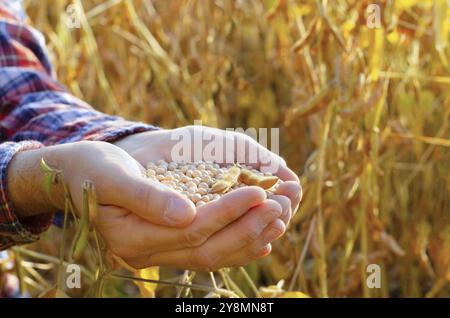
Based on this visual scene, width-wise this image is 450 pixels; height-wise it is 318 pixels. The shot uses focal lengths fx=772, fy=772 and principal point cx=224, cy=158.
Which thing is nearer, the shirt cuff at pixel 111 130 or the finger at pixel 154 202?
the finger at pixel 154 202

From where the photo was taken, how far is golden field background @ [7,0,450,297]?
3.12 feet

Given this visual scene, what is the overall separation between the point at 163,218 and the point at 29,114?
342 mm

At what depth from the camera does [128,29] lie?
4.09ft

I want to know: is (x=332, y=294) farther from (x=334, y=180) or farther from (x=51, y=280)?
(x=51, y=280)

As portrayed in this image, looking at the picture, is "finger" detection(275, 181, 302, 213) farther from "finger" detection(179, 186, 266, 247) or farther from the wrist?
the wrist

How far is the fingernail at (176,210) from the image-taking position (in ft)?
1.97

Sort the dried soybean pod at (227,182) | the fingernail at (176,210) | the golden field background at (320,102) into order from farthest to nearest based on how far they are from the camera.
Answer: the golden field background at (320,102) → the dried soybean pod at (227,182) → the fingernail at (176,210)

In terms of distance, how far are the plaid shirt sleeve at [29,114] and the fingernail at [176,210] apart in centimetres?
21

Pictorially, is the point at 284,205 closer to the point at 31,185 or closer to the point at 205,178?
the point at 205,178

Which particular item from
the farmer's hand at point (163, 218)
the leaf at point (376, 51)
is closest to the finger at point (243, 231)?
the farmer's hand at point (163, 218)

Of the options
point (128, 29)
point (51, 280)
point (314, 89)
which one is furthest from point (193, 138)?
point (51, 280)

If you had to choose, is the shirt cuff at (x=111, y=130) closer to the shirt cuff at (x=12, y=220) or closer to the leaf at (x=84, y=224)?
the shirt cuff at (x=12, y=220)

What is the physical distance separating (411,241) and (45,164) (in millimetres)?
718
